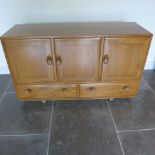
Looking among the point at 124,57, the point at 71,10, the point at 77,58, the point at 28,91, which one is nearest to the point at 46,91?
the point at 28,91

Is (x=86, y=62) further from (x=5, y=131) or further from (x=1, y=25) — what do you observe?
(x=1, y=25)

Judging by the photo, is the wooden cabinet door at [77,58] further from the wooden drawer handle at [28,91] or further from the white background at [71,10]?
the white background at [71,10]

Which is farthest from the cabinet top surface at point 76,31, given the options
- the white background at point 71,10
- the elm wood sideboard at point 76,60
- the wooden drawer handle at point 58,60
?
the white background at point 71,10

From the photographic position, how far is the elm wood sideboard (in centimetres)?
119

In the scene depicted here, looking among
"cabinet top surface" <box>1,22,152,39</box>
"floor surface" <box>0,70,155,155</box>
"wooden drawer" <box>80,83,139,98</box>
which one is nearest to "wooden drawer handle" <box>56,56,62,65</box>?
"cabinet top surface" <box>1,22,152,39</box>

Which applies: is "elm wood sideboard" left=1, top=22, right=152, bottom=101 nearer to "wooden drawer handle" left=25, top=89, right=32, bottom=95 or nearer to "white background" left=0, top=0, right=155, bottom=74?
"wooden drawer handle" left=25, top=89, right=32, bottom=95

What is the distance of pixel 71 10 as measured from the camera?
164 centimetres

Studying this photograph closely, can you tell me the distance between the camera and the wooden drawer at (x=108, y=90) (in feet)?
4.73

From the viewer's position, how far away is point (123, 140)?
1.20 m

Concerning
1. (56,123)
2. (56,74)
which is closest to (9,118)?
(56,123)

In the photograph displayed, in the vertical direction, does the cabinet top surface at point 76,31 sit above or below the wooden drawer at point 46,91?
above

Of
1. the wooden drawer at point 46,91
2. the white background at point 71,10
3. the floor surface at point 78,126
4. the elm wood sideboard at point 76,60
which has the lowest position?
the floor surface at point 78,126

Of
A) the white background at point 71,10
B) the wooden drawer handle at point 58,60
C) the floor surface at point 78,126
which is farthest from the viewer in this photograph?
the white background at point 71,10

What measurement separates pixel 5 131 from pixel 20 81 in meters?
0.44
